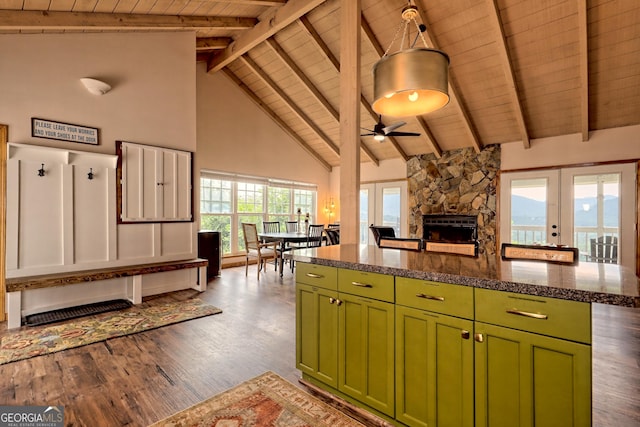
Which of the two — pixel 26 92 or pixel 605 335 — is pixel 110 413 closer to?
pixel 26 92

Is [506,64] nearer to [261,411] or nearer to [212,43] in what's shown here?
[212,43]

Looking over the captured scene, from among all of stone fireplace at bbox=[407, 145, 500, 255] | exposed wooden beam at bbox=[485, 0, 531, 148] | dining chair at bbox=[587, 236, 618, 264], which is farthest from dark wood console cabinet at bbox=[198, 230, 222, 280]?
dining chair at bbox=[587, 236, 618, 264]

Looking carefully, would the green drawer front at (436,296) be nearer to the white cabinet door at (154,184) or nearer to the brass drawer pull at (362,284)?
the brass drawer pull at (362,284)

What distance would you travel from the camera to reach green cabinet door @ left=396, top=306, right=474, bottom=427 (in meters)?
1.49

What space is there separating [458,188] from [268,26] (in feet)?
15.7

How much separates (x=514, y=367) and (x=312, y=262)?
1224mm

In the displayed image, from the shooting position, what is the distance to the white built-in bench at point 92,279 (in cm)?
327

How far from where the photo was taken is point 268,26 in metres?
4.90

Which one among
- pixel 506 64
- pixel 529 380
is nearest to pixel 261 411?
pixel 529 380

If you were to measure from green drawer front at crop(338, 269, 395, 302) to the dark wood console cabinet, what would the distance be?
428cm

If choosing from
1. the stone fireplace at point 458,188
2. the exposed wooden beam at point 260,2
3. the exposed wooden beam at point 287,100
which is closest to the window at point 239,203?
the exposed wooden beam at point 287,100

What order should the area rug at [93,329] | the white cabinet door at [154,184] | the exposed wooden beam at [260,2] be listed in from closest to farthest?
the area rug at [93,329]
the exposed wooden beam at [260,2]
the white cabinet door at [154,184]

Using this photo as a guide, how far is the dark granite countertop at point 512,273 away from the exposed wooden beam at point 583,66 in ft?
11.3

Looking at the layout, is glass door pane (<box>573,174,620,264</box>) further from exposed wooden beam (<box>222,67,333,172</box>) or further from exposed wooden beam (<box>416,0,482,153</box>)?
exposed wooden beam (<box>222,67,333,172</box>)
